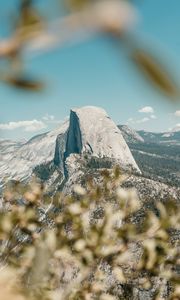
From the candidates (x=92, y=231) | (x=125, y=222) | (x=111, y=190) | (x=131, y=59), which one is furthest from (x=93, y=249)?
(x=131, y=59)

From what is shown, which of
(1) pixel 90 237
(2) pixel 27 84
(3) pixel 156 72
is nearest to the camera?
(3) pixel 156 72

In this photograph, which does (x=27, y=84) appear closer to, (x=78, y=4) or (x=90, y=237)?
(x=78, y=4)

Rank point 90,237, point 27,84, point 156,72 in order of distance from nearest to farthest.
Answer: point 156,72
point 27,84
point 90,237

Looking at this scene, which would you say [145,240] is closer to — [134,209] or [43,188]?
[134,209]

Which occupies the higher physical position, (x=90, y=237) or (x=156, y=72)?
(x=156, y=72)

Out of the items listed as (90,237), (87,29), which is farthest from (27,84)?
(90,237)

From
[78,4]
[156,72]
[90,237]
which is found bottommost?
[90,237]
